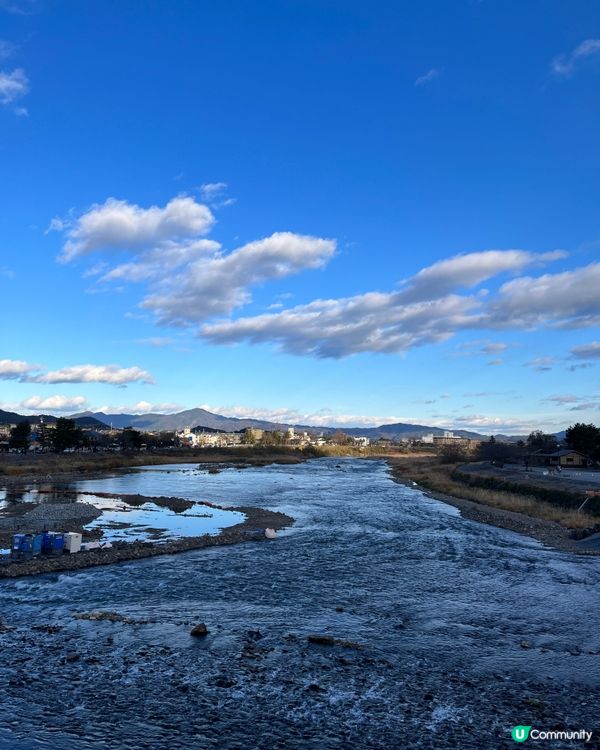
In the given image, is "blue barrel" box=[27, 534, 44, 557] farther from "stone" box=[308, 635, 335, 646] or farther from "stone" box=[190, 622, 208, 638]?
"stone" box=[308, 635, 335, 646]

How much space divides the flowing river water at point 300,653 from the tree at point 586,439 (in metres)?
68.1

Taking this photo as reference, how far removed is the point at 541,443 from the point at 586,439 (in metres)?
32.6

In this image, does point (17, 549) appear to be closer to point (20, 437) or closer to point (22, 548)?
→ point (22, 548)

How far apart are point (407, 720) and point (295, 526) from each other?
2187 cm

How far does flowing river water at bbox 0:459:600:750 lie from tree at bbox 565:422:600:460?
68.1m

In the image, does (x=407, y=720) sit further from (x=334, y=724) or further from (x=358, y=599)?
(x=358, y=599)

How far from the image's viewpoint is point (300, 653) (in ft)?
39.2

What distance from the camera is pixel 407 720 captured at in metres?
9.15

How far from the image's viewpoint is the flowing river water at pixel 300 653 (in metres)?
8.86

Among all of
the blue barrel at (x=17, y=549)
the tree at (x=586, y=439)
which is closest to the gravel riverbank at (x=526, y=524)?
the blue barrel at (x=17, y=549)

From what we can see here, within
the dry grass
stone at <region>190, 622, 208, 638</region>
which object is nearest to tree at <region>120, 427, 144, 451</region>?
the dry grass

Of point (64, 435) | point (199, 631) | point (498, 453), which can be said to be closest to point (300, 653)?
point (199, 631)

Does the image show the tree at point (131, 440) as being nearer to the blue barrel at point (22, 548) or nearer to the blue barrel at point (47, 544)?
the blue barrel at point (47, 544)

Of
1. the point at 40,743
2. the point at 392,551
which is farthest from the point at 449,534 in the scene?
the point at 40,743
